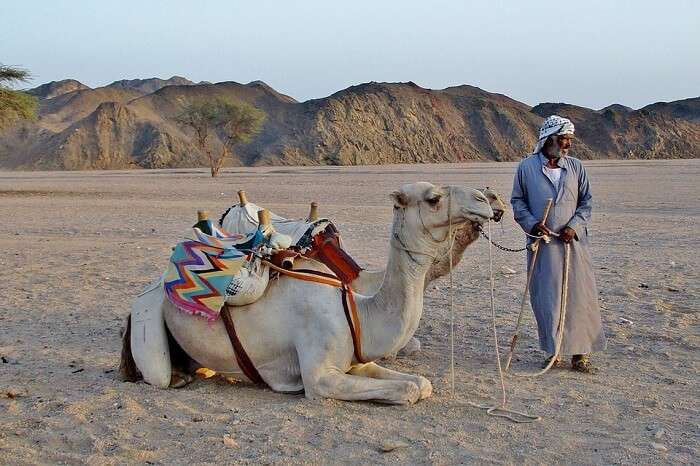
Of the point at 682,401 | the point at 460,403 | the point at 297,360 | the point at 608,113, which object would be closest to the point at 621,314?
the point at 682,401

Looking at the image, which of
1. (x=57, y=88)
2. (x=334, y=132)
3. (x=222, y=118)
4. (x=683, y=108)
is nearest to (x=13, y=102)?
(x=222, y=118)

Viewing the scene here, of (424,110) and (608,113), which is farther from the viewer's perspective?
(608,113)

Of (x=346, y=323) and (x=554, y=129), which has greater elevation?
(x=554, y=129)

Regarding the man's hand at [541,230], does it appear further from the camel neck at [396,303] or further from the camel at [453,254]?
the camel neck at [396,303]

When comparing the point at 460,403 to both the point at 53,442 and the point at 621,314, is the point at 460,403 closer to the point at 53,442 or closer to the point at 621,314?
the point at 53,442

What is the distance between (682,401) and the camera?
5266 mm

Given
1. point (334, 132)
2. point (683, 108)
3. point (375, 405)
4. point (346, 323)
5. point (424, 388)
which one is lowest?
point (375, 405)

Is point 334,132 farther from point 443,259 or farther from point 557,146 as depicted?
point 443,259

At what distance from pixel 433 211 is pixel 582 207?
6.83 ft

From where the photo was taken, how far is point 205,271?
5289 millimetres

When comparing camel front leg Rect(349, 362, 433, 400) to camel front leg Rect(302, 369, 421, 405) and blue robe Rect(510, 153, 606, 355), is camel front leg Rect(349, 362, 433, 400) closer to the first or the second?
camel front leg Rect(302, 369, 421, 405)

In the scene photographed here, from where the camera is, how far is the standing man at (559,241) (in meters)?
6.20

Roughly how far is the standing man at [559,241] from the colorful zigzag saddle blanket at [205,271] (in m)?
2.26

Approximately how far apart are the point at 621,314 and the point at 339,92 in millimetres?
93192
